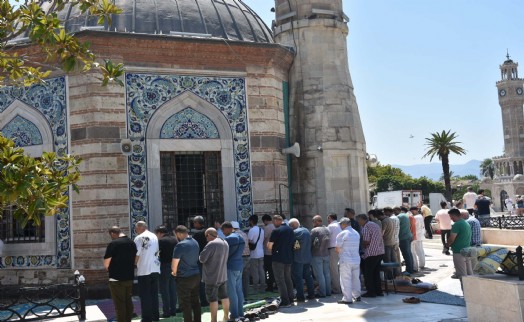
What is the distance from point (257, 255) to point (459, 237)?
12.7 ft

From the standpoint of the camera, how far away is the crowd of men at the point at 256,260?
8906 millimetres

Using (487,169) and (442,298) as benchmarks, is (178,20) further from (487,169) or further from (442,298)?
(487,169)

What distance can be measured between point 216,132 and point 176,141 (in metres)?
0.98

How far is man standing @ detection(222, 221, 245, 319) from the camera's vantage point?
31.4 feet

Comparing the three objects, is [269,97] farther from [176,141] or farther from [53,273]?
[53,273]

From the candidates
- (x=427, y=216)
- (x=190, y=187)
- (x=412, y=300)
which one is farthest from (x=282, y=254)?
(x=427, y=216)

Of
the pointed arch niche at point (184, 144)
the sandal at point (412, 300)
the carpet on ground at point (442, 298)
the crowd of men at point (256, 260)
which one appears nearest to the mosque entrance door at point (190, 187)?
the pointed arch niche at point (184, 144)

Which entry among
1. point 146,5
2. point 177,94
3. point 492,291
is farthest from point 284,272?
point 146,5

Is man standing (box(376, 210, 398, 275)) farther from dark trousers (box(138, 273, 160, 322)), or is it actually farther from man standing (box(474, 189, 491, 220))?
man standing (box(474, 189, 491, 220))

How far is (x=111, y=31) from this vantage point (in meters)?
12.8

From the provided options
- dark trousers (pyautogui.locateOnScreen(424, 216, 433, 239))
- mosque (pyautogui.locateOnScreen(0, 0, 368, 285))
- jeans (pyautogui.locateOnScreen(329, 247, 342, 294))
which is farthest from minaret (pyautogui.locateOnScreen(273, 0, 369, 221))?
dark trousers (pyautogui.locateOnScreen(424, 216, 433, 239))

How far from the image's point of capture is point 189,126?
13508mm

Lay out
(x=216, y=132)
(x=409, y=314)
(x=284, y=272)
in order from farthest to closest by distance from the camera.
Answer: (x=216, y=132) → (x=284, y=272) → (x=409, y=314)

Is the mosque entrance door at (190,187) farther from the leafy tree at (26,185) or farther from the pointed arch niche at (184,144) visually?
the leafy tree at (26,185)
